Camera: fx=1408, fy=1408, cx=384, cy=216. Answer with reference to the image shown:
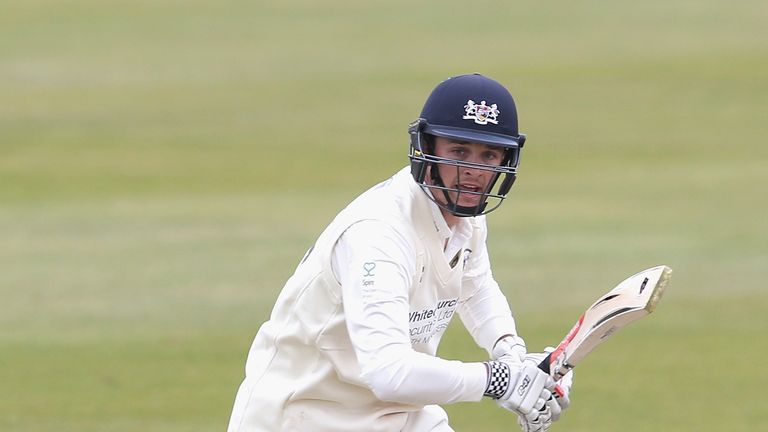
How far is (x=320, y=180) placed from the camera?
16172 mm

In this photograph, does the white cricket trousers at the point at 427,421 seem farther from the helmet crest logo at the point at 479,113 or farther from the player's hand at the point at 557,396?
the helmet crest logo at the point at 479,113

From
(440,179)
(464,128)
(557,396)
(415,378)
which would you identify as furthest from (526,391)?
(464,128)

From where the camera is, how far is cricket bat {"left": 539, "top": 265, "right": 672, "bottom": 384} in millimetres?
4414

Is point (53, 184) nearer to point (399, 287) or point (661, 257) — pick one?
point (661, 257)

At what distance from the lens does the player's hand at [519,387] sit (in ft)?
14.1

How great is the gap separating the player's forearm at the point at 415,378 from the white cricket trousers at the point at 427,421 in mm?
550

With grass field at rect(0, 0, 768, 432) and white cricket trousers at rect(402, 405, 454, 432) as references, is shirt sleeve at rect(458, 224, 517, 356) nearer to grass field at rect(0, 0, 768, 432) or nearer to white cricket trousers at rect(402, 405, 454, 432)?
white cricket trousers at rect(402, 405, 454, 432)

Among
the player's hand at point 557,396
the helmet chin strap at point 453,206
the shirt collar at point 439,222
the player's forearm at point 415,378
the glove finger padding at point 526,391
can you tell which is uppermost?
the helmet chin strap at point 453,206

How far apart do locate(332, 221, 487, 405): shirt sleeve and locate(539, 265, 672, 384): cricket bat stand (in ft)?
1.16

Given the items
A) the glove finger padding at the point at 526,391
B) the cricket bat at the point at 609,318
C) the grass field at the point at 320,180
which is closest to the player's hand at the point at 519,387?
the glove finger padding at the point at 526,391

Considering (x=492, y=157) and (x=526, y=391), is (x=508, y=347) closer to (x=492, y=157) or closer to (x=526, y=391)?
(x=526, y=391)

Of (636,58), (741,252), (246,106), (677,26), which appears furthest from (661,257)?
(677,26)

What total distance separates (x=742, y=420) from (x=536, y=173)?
8.68 m

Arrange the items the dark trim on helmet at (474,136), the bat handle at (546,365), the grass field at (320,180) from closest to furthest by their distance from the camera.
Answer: the dark trim on helmet at (474,136)
the bat handle at (546,365)
the grass field at (320,180)
